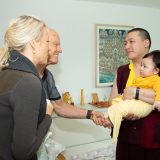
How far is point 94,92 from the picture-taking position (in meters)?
3.23

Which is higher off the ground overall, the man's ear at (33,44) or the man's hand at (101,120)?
the man's ear at (33,44)

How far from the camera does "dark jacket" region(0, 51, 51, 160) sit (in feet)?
3.18

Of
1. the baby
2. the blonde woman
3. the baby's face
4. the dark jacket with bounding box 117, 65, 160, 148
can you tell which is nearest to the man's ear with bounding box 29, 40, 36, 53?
the blonde woman

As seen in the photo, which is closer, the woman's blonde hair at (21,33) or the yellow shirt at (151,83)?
the woman's blonde hair at (21,33)

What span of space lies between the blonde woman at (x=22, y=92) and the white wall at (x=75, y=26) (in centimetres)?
166

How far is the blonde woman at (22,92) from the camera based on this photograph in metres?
0.97

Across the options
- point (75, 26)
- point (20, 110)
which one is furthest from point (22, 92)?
point (75, 26)

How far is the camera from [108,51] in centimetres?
323

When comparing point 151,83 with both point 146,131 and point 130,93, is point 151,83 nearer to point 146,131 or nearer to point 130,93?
point 130,93

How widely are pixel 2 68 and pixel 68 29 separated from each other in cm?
Answer: 190

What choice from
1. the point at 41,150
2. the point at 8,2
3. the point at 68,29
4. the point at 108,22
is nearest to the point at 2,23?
the point at 8,2

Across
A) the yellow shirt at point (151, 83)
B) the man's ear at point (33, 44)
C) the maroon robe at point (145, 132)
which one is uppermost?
the man's ear at point (33, 44)

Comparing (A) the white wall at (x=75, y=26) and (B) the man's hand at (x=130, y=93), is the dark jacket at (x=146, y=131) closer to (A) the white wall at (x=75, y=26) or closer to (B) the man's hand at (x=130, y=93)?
(B) the man's hand at (x=130, y=93)

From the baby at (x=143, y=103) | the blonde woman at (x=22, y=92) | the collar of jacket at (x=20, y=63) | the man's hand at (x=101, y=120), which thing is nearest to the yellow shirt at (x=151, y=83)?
the baby at (x=143, y=103)
